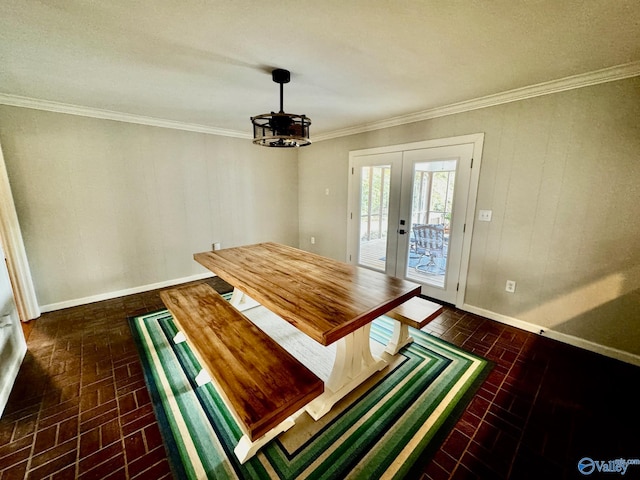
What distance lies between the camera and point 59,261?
2.93m

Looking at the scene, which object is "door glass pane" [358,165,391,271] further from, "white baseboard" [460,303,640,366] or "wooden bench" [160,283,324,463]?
"wooden bench" [160,283,324,463]

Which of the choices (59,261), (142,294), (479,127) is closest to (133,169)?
(59,261)

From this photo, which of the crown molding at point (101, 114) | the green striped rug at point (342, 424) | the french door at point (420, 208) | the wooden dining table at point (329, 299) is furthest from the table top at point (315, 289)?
the crown molding at point (101, 114)

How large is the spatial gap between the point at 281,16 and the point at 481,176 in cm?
240

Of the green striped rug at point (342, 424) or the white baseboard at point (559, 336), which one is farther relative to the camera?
the white baseboard at point (559, 336)

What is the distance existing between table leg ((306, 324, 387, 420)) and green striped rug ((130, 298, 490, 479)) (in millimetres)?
55

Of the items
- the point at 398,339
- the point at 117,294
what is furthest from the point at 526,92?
the point at 117,294

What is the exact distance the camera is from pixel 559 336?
7.88 ft

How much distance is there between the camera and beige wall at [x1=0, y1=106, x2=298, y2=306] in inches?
107

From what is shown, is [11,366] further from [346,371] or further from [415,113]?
[415,113]

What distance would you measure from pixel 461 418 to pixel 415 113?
10.0 ft

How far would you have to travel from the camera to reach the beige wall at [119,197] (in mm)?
2717

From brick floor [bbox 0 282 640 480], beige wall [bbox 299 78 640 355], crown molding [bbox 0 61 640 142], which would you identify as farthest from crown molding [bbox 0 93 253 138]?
beige wall [bbox 299 78 640 355]

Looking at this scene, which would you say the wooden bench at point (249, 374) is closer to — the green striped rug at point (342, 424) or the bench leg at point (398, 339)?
the green striped rug at point (342, 424)
